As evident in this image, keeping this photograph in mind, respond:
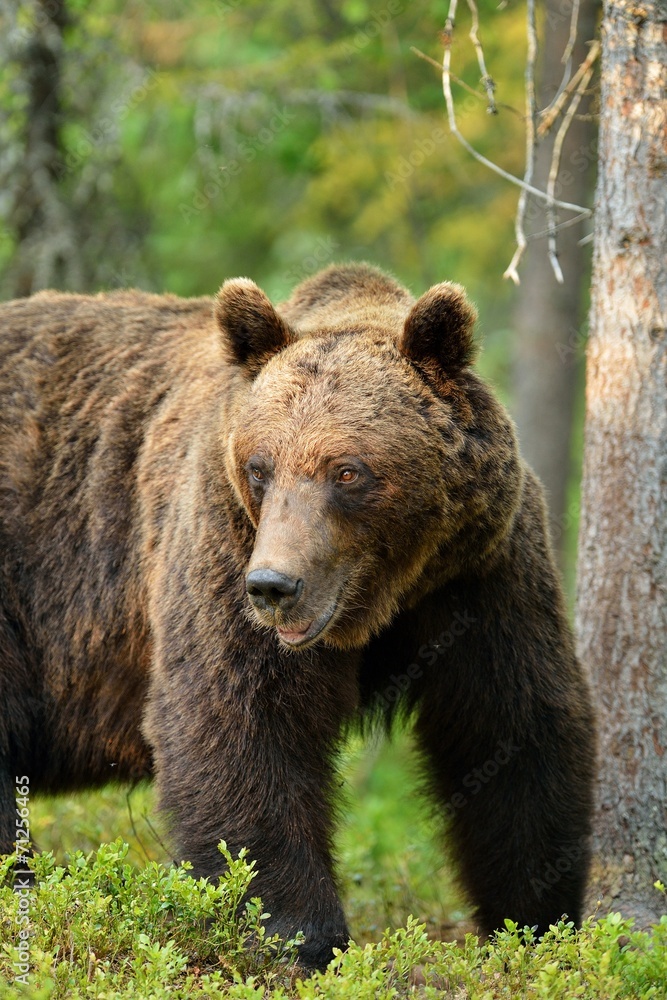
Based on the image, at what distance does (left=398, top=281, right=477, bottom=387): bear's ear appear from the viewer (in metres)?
4.70

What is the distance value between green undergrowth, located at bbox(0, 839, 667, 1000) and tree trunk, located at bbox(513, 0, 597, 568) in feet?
21.4

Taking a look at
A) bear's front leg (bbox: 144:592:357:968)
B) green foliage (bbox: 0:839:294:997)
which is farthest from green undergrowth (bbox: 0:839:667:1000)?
bear's front leg (bbox: 144:592:357:968)

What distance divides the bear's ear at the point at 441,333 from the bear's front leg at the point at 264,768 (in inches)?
48.1

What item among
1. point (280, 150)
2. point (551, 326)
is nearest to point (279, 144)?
point (280, 150)

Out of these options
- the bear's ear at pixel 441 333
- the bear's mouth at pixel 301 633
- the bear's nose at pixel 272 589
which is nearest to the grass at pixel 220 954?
the bear's mouth at pixel 301 633

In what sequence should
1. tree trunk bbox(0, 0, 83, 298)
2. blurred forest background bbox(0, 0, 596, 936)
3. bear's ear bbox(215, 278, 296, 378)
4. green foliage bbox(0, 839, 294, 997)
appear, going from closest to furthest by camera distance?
green foliage bbox(0, 839, 294, 997)
bear's ear bbox(215, 278, 296, 378)
blurred forest background bbox(0, 0, 596, 936)
tree trunk bbox(0, 0, 83, 298)

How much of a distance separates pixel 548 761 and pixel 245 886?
61.4 inches

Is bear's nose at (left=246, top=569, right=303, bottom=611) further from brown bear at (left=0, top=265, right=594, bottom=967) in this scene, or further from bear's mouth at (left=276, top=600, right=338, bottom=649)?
bear's mouth at (left=276, top=600, right=338, bottom=649)

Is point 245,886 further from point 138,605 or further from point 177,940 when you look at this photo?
point 138,605

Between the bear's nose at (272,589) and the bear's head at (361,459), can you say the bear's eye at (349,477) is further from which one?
the bear's nose at (272,589)

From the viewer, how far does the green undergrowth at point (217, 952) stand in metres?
4.01

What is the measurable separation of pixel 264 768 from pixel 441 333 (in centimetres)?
183

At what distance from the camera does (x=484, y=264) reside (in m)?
15.3

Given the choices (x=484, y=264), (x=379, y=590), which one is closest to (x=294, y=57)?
(x=484, y=264)
